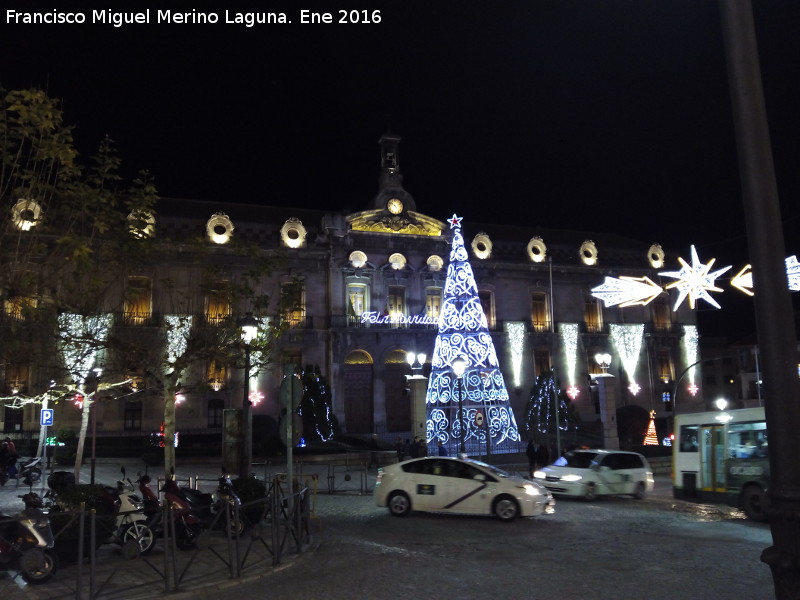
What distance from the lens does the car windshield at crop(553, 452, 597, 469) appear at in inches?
708

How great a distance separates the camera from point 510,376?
1709 inches

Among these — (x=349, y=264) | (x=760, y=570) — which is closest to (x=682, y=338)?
(x=349, y=264)

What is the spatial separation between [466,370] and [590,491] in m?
10.5

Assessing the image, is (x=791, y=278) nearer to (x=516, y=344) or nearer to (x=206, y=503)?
(x=206, y=503)

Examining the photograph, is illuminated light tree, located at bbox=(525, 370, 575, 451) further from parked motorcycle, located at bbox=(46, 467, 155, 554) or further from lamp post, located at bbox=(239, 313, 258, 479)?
parked motorcycle, located at bbox=(46, 467, 155, 554)

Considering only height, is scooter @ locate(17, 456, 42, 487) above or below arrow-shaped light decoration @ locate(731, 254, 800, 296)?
below

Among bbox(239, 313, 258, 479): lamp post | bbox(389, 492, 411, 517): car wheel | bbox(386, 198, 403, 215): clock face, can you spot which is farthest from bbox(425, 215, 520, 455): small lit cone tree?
bbox(389, 492, 411, 517): car wheel

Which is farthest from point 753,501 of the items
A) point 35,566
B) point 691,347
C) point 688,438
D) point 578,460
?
point 691,347

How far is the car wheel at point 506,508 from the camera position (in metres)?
13.6

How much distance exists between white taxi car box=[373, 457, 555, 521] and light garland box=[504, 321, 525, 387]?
29.4 m

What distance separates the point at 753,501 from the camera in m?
14.0

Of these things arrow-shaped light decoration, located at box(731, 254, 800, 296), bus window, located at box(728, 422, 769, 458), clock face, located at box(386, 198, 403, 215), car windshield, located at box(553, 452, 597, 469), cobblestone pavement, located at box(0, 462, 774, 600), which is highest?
clock face, located at box(386, 198, 403, 215)

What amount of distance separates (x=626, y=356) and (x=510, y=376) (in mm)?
9236

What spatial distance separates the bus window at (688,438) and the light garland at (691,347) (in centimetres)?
3461
